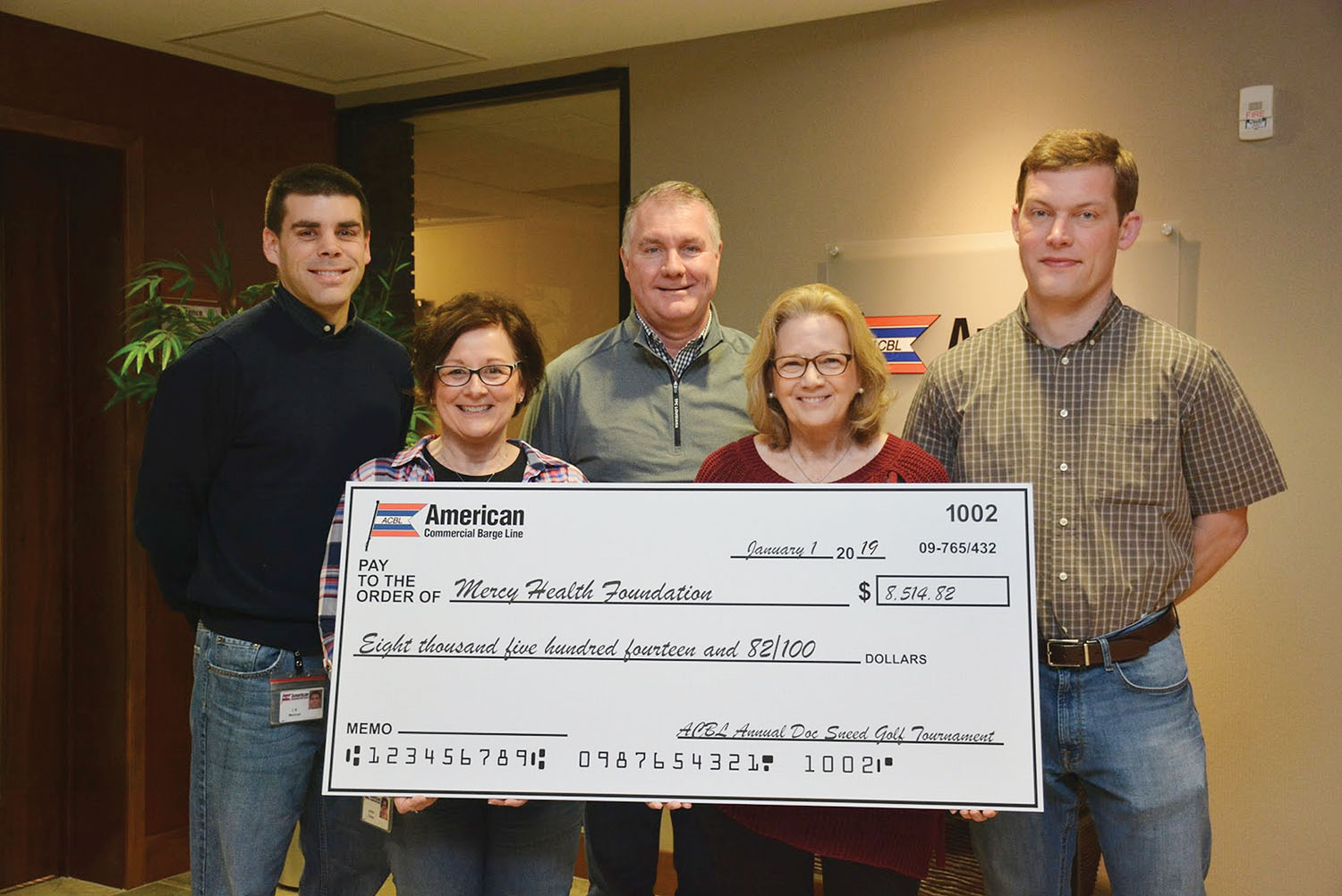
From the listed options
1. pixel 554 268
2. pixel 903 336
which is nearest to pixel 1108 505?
pixel 903 336

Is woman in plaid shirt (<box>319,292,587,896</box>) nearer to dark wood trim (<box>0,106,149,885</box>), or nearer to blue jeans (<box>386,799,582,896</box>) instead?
blue jeans (<box>386,799,582,896</box>)

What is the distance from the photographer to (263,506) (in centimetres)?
218

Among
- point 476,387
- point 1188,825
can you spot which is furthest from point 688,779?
point 1188,825

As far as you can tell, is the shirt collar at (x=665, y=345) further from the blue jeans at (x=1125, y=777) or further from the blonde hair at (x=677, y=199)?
the blue jeans at (x=1125, y=777)

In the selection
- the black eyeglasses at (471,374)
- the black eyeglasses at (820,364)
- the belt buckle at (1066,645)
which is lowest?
the belt buckle at (1066,645)

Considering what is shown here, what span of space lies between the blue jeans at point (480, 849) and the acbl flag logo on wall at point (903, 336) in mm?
2000

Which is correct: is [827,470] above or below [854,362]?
below

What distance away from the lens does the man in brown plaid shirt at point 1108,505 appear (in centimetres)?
195

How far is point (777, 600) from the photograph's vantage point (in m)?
1.85

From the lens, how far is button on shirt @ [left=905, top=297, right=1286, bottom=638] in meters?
1.97

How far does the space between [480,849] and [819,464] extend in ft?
2.78

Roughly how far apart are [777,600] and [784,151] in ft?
7.55

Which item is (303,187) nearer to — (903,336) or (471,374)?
(471,374)

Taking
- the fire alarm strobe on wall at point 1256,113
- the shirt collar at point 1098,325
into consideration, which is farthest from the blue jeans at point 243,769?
the fire alarm strobe on wall at point 1256,113
